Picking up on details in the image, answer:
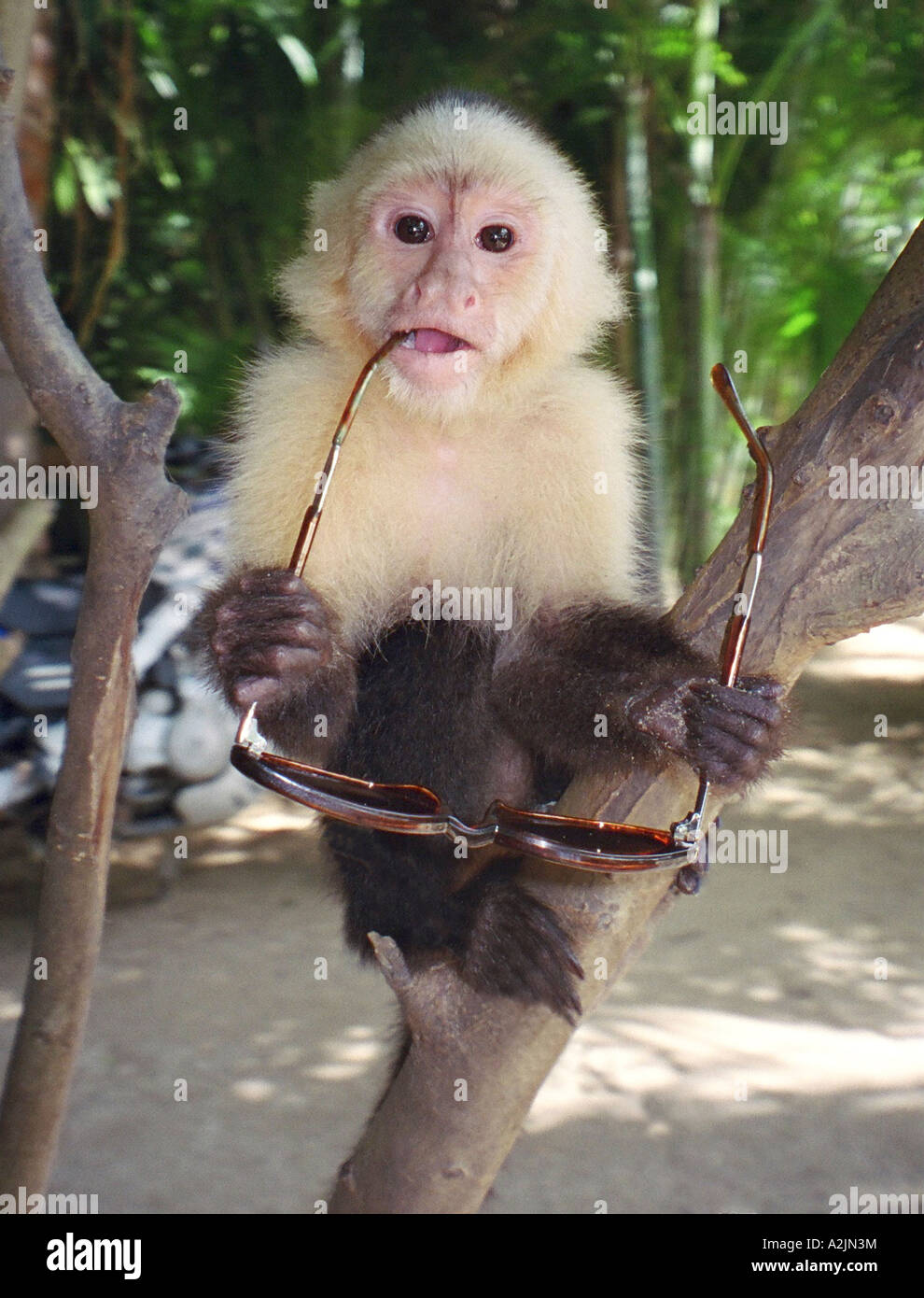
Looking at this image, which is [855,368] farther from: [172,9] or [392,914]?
[172,9]

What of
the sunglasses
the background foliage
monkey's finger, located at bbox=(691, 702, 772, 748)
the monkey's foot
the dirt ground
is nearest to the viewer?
the sunglasses

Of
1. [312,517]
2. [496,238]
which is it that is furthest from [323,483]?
[496,238]

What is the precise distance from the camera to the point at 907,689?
748 centimetres

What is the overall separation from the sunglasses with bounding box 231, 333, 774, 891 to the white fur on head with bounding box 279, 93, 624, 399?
1.78 ft

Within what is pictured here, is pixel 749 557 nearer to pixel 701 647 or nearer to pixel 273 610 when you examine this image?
pixel 701 647

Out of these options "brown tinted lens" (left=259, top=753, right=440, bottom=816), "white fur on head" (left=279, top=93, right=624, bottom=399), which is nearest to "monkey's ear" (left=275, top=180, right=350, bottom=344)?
"white fur on head" (left=279, top=93, right=624, bottom=399)

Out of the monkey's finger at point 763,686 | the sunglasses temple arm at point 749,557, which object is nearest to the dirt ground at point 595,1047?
the monkey's finger at point 763,686

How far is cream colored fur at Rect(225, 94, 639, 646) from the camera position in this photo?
1951 mm

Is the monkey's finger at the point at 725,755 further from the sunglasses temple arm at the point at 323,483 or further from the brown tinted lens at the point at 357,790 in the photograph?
the sunglasses temple arm at the point at 323,483

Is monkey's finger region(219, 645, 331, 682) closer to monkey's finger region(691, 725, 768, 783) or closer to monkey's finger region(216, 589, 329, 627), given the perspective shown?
monkey's finger region(216, 589, 329, 627)

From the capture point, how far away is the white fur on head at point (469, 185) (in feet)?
6.11

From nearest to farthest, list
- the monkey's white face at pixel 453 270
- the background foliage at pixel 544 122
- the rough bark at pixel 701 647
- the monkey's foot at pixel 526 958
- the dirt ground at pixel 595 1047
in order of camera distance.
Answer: the rough bark at pixel 701 647 < the monkey's foot at pixel 526 958 < the monkey's white face at pixel 453 270 < the dirt ground at pixel 595 1047 < the background foliage at pixel 544 122

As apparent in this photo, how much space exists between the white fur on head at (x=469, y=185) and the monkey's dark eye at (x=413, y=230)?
53 millimetres

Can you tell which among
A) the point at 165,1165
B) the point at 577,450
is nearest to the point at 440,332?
the point at 577,450
